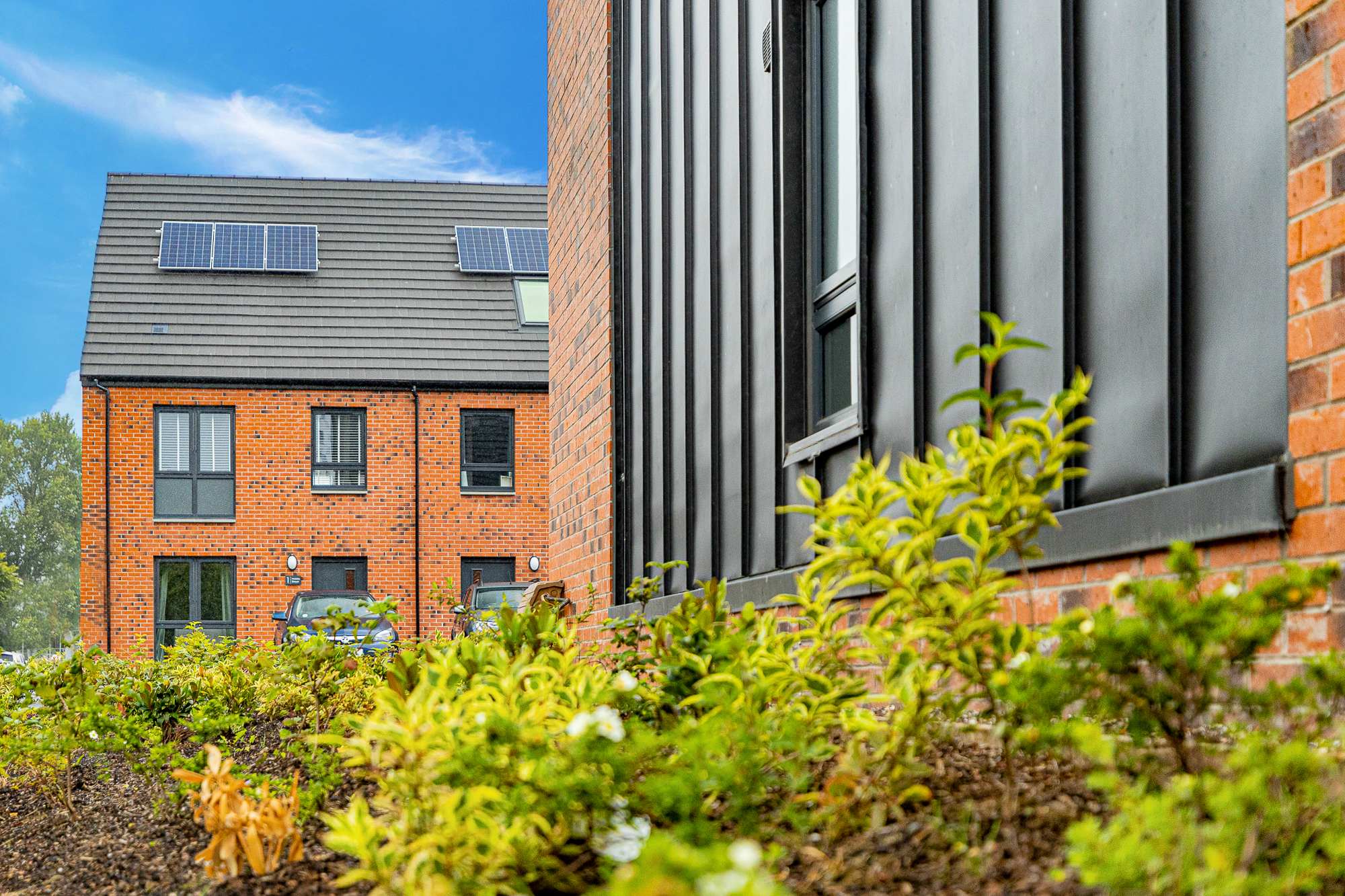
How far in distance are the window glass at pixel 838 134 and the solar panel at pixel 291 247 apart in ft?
70.0

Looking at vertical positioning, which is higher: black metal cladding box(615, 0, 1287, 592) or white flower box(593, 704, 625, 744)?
black metal cladding box(615, 0, 1287, 592)

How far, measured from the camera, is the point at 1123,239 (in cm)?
302

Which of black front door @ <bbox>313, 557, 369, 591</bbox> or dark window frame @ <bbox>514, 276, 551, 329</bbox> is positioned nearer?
black front door @ <bbox>313, 557, 369, 591</bbox>

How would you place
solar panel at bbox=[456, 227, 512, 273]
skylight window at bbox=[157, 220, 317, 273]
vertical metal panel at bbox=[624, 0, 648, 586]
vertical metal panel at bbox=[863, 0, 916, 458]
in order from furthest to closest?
1. solar panel at bbox=[456, 227, 512, 273]
2. skylight window at bbox=[157, 220, 317, 273]
3. vertical metal panel at bbox=[624, 0, 648, 586]
4. vertical metal panel at bbox=[863, 0, 916, 458]

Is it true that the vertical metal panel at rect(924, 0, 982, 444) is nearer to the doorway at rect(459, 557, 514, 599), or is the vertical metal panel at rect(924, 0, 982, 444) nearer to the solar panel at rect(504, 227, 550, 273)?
the doorway at rect(459, 557, 514, 599)

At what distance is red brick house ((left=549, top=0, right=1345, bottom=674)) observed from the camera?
249 cm

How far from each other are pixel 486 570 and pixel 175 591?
603 centimetres

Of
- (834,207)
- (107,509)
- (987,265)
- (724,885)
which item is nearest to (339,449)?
(107,509)

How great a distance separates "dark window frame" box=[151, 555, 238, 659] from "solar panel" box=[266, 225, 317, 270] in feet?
21.0

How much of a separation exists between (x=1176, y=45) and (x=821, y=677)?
1.79 m

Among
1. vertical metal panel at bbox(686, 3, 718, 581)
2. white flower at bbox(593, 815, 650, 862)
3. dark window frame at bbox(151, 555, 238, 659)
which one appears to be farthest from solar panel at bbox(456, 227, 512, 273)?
white flower at bbox(593, 815, 650, 862)

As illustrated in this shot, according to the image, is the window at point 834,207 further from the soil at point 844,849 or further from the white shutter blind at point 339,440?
the white shutter blind at point 339,440

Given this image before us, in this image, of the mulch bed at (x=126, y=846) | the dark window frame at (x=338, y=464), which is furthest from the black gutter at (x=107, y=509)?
the mulch bed at (x=126, y=846)

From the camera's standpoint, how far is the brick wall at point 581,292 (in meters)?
8.05
